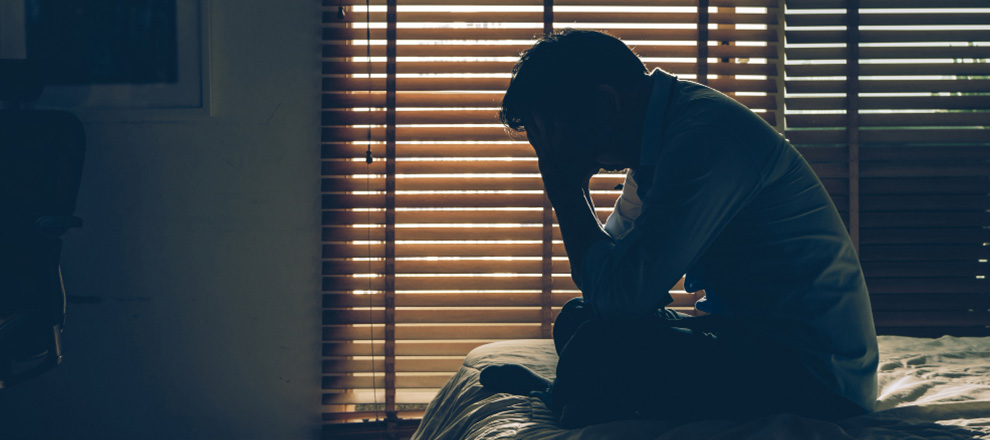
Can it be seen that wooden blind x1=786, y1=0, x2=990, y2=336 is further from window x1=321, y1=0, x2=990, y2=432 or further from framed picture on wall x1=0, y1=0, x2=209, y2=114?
framed picture on wall x1=0, y1=0, x2=209, y2=114

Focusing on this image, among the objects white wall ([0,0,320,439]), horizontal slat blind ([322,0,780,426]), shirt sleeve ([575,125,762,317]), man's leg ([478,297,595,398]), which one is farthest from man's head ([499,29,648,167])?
white wall ([0,0,320,439])

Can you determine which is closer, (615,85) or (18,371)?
(615,85)

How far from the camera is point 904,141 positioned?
2.30 m

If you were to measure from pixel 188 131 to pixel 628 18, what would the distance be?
1616 millimetres

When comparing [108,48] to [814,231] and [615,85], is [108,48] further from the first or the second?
[814,231]

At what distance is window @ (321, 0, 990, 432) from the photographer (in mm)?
2184

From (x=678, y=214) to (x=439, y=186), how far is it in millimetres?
1376

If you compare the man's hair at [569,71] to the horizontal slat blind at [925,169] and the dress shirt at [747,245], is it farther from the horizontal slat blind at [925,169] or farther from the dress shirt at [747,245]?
the horizontal slat blind at [925,169]

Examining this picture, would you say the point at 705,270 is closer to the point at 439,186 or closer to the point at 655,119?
the point at 655,119

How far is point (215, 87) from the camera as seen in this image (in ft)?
7.06

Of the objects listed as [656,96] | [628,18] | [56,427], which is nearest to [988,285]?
[628,18]

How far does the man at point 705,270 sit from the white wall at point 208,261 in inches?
54.4

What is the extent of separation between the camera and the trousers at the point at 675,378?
3.07 feet

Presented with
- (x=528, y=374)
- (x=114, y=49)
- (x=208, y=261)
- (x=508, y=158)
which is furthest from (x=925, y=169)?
(x=114, y=49)
